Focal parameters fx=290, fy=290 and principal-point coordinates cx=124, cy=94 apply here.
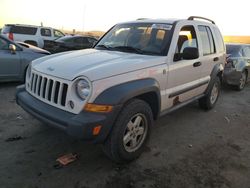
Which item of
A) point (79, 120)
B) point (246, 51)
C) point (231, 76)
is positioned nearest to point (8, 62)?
point (79, 120)

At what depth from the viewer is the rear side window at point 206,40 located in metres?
5.54

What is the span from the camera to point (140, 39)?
15.4ft

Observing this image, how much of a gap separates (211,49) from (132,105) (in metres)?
3.00

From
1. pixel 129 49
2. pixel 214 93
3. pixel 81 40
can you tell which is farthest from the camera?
pixel 81 40

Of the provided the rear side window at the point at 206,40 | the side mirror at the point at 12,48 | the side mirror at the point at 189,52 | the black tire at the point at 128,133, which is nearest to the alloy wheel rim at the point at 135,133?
the black tire at the point at 128,133

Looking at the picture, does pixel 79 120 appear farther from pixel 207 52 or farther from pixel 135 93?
pixel 207 52

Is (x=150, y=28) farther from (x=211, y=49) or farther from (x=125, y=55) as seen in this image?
(x=211, y=49)

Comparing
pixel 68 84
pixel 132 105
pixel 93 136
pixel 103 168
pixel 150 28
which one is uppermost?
pixel 150 28

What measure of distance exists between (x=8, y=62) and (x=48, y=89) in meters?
4.39

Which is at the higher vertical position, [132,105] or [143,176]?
[132,105]

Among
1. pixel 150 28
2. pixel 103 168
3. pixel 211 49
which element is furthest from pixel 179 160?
pixel 211 49

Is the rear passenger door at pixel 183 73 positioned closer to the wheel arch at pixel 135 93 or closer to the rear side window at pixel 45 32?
the wheel arch at pixel 135 93

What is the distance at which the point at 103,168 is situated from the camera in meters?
3.68

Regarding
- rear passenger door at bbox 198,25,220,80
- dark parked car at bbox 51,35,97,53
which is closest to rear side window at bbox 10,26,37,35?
dark parked car at bbox 51,35,97,53
